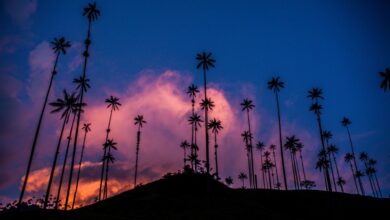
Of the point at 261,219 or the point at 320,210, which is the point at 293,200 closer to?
the point at 320,210

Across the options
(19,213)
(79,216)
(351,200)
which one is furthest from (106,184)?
(351,200)

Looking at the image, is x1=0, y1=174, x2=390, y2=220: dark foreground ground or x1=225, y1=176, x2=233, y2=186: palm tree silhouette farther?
x1=225, y1=176, x2=233, y2=186: palm tree silhouette

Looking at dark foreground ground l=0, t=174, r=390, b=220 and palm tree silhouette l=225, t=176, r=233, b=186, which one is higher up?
palm tree silhouette l=225, t=176, r=233, b=186

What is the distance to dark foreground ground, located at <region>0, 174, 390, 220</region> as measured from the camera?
1439 inches

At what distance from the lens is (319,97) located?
3078 inches

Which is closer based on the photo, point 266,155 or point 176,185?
point 176,185

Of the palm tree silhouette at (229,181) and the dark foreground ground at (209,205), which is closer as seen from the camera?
the dark foreground ground at (209,205)

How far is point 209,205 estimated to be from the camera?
4253cm

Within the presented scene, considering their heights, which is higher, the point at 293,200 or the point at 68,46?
the point at 68,46

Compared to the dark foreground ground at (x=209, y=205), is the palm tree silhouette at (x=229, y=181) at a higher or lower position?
higher

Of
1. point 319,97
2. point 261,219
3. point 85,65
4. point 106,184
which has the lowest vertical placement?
point 261,219

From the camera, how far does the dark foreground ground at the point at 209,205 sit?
3656 centimetres

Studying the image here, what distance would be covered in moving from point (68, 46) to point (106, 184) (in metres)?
54.3

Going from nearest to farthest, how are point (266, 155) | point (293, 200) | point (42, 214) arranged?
point (42, 214), point (293, 200), point (266, 155)
